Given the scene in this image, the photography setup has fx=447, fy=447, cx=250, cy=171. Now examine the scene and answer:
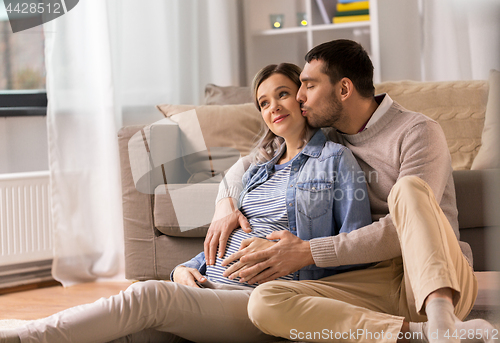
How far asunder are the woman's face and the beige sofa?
0.39ft

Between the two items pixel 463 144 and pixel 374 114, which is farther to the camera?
pixel 463 144

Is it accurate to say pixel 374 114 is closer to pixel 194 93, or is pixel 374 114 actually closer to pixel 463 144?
pixel 194 93

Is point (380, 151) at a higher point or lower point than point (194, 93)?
lower

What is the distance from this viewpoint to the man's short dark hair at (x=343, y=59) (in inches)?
31.6

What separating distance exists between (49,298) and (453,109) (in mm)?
1259

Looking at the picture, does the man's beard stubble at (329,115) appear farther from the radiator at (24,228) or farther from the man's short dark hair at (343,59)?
the radiator at (24,228)

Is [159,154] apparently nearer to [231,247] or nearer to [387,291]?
[231,247]

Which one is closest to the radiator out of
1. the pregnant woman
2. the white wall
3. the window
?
the white wall

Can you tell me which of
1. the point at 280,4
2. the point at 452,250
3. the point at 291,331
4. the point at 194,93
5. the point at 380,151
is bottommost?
the point at 291,331

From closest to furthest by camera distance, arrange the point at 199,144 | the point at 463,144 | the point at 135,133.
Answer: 1. the point at 199,144
2. the point at 135,133
3. the point at 463,144

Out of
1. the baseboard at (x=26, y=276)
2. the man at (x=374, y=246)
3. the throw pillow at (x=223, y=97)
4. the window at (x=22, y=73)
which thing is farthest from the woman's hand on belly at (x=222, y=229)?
the baseboard at (x=26, y=276)

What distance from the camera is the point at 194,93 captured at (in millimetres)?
808

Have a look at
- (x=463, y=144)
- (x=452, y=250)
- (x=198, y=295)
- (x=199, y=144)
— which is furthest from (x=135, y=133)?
(x=463, y=144)

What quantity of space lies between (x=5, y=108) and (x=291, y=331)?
135cm
